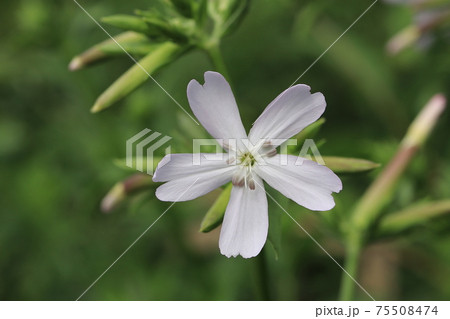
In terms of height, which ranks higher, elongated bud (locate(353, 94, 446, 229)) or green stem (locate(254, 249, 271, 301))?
elongated bud (locate(353, 94, 446, 229))

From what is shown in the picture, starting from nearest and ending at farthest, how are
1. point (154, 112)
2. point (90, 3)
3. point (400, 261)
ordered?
point (154, 112)
point (400, 261)
point (90, 3)

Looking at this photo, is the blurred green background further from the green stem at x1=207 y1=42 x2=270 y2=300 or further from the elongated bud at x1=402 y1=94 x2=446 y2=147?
the green stem at x1=207 y1=42 x2=270 y2=300

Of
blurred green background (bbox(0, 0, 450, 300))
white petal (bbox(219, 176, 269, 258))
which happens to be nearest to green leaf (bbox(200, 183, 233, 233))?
white petal (bbox(219, 176, 269, 258))

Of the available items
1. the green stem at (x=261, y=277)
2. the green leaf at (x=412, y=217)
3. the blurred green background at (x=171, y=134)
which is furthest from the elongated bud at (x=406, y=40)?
the green stem at (x=261, y=277)

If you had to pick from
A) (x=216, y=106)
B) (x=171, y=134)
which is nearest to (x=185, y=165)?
(x=216, y=106)

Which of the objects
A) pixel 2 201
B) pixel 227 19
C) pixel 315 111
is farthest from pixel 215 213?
pixel 2 201

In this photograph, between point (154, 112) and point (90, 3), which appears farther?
point (90, 3)
